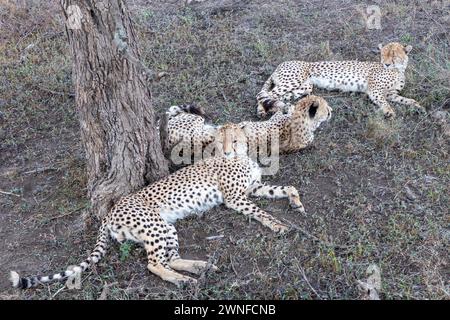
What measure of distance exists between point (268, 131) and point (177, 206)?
1.26 m

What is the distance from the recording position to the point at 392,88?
5.55 meters

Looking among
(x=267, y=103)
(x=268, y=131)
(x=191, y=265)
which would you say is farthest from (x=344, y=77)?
(x=191, y=265)

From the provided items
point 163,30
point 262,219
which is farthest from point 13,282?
point 163,30

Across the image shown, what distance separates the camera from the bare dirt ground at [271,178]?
11.3ft

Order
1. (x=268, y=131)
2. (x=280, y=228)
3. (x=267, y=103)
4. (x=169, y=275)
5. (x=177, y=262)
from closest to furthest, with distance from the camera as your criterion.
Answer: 1. (x=169, y=275)
2. (x=177, y=262)
3. (x=280, y=228)
4. (x=268, y=131)
5. (x=267, y=103)

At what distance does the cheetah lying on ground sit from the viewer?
477 cm

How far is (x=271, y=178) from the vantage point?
453 cm

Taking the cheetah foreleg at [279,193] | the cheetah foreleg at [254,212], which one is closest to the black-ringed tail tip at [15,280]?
the cheetah foreleg at [254,212]

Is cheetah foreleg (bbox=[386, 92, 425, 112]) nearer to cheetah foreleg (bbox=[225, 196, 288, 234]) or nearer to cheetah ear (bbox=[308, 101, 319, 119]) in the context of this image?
cheetah ear (bbox=[308, 101, 319, 119])

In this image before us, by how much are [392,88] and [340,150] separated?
127 centimetres

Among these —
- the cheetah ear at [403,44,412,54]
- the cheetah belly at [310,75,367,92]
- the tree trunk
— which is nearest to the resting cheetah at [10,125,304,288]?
the tree trunk

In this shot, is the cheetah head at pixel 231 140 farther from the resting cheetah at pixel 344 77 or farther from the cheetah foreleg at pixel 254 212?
the resting cheetah at pixel 344 77

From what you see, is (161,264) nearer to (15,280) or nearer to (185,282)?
(185,282)

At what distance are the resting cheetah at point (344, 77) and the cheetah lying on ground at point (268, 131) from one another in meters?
0.64
